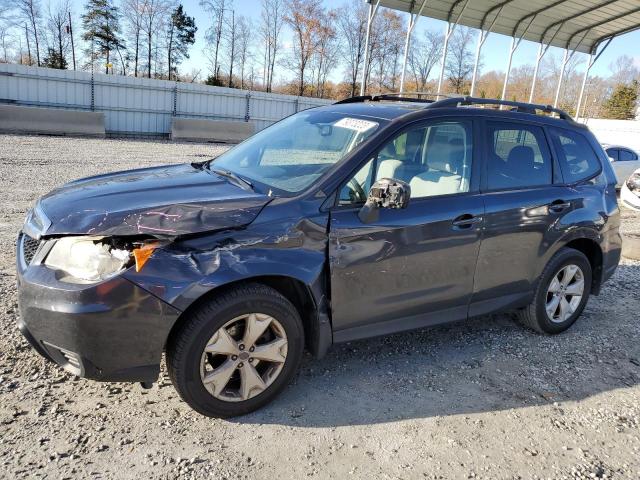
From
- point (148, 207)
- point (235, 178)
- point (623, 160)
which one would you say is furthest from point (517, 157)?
point (623, 160)

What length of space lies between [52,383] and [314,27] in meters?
49.1

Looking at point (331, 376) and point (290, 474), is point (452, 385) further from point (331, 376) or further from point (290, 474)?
point (290, 474)

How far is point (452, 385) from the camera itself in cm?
361

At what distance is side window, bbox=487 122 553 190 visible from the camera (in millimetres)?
3877

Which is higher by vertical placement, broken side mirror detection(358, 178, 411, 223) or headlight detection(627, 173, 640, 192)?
broken side mirror detection(358, 178, 411, 223)

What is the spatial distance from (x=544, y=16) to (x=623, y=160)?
8.98 meters

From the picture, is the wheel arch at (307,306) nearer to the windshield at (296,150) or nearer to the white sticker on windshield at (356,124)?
the windshield at (296,150)

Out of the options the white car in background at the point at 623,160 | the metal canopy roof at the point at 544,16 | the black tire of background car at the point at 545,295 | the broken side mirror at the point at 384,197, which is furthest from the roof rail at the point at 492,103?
the metal canopy roof at the point at 544,16

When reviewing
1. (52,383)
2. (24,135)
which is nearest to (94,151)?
(24,135)

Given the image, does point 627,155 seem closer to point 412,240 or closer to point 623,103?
point 412,240

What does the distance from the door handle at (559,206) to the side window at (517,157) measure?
179 mm

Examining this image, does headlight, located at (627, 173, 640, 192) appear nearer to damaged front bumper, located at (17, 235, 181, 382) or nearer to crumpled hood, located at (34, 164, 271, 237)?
crumpled hood, located at (34, 164, 271, 237)

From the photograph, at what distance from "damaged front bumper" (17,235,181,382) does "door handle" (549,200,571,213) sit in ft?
10.1

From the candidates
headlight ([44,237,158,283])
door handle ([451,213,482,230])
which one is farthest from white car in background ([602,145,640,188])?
headlight ([44,237,158,283])
